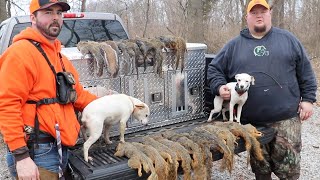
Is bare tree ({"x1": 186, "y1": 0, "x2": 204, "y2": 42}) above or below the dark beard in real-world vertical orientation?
above

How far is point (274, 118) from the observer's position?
4.10 metres

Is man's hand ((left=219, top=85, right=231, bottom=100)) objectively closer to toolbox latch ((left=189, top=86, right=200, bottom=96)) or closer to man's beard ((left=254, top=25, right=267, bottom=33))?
toolbox latch ((left=189, top=86, right=200, bottom=96))

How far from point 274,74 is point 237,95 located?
1.58 feet

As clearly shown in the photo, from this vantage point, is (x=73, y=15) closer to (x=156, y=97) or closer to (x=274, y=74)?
(x=156, y=97)

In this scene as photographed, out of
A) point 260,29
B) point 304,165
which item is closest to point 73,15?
point 260,29

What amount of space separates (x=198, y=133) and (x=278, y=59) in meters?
1.29

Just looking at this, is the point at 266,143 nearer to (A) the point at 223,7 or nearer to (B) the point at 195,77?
(B) the point at 195,77

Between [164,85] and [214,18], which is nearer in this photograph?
[164,85]

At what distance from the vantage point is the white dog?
10.5 feet

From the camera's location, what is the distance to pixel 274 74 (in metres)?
4.02

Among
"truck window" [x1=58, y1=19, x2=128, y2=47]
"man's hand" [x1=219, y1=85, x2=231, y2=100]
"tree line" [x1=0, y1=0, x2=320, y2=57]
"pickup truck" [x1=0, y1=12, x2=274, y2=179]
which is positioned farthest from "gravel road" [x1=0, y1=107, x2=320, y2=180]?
"tree line" [x1=0, y1=0, x2=320, y2=57]

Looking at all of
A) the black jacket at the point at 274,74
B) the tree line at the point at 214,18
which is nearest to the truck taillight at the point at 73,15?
the black jacket at the point at 274,74

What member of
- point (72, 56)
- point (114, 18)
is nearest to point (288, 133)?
point (72, 56)

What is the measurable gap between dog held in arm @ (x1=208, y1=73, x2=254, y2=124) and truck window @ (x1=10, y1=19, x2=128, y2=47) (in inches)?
100
